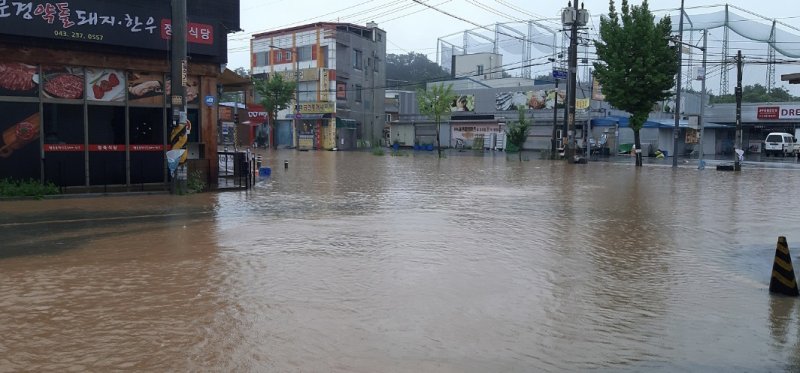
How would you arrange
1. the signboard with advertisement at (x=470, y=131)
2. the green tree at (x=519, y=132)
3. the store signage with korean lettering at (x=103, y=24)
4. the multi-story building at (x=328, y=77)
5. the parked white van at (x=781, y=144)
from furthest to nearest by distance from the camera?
the multi-story building at (x=328, y=77)
the signboard with advertisement at (x=470, y=131)
the green tree at (x=519, y=132)
the parked white van at (x=781, y=144)
the store signage with korean lettering at (x=103, y=24)

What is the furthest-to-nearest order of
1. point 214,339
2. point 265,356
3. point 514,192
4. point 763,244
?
point 514,192
point 763,244
point 214,339
point 265,356

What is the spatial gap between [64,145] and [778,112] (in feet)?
187

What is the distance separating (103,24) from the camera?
17000mm

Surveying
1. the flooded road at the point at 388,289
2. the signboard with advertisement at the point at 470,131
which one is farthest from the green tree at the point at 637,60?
the signboard with advertisement at the point at 470,131

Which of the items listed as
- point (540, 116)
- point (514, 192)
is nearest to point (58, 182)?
point (514, 192)

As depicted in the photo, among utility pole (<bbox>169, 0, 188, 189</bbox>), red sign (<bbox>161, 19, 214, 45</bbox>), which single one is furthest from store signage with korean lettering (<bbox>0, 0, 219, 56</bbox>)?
utility pole (<bbox>169, 0, 188, 189</bbox>)

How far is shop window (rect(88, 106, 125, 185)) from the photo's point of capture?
57.7 feet

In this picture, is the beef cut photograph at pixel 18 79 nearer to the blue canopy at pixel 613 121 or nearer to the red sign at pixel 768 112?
the blue canopy at pixel 613 121

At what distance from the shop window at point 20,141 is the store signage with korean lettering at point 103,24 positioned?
6.32ft

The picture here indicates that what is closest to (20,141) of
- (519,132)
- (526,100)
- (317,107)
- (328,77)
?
(519,132)

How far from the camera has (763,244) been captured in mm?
11523

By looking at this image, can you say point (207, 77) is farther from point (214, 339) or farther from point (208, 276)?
point (214, 339)

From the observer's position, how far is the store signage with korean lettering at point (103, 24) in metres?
15.8

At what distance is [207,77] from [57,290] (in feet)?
41.4
